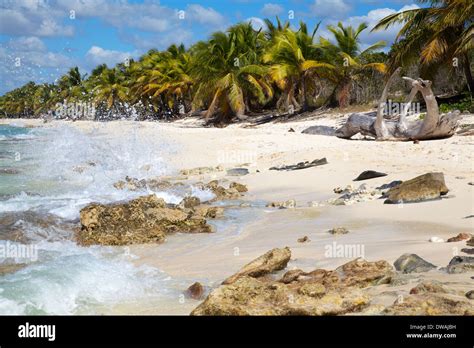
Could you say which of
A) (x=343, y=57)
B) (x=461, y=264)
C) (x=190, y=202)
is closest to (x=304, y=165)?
(x=190, y=202)

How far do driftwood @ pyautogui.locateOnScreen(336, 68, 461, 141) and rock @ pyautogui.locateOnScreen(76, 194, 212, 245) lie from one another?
9.05 metres

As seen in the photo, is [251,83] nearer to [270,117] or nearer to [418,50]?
[270,117]

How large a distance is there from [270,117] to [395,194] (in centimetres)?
2370

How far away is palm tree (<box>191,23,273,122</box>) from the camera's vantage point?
32281mm

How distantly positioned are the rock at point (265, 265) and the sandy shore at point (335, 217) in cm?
22

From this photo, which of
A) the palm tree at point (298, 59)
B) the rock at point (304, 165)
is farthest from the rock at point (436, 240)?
the palm tree at point (298, 59)

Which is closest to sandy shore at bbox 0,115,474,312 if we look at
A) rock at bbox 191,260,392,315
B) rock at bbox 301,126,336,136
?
rock at bbox 191,260,392,315

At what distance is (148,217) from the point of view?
8.60m

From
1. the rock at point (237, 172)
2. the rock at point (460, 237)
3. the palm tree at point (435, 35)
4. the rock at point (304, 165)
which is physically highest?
the palm tree at point (435, 35)

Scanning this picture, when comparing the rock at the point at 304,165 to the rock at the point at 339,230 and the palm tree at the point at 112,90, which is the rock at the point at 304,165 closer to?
the rock at the point at 339,230

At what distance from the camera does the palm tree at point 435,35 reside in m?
19.3

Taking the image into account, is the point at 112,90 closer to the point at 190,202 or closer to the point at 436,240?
the point at 190,202

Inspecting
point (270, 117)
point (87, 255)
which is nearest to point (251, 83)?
point (270, 117)

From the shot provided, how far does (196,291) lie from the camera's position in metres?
5.02
